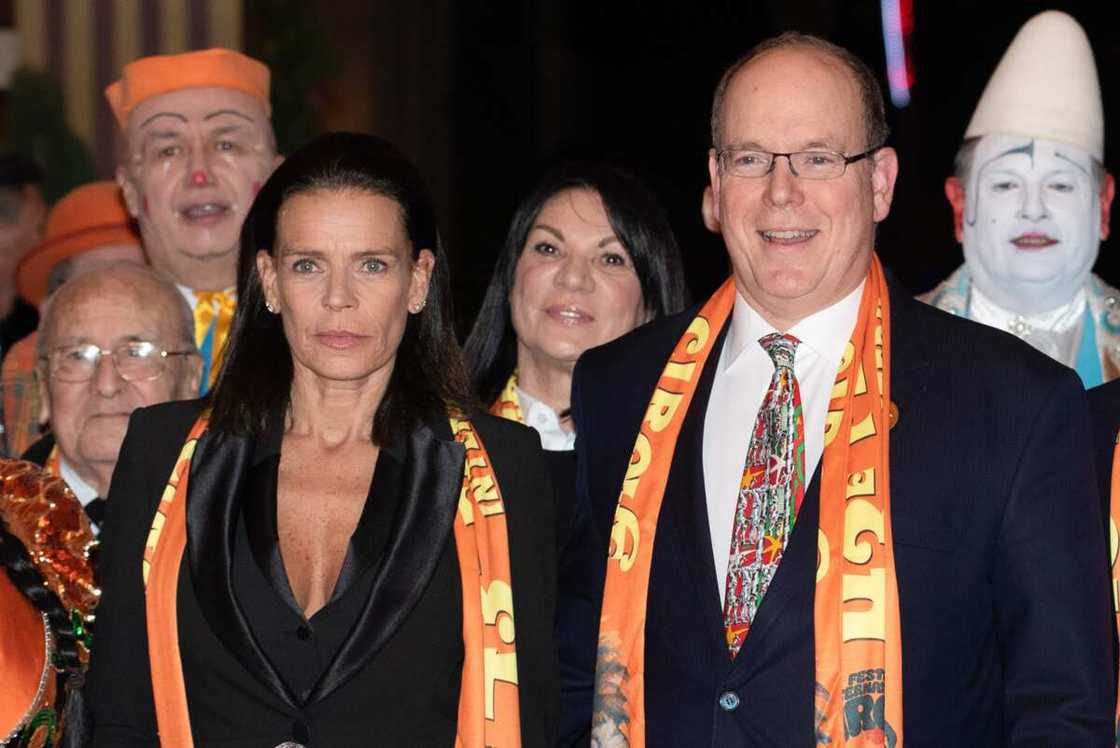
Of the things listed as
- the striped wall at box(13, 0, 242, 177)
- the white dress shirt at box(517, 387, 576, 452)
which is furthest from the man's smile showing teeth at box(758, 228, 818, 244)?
the striped wall at box(13, 0, 242, 177)

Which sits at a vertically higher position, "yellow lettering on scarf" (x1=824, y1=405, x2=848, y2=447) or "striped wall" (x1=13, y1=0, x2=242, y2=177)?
"striped wall" (x1=13, y1=0, x2=242, y2=177)

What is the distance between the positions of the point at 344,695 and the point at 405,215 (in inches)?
33.9

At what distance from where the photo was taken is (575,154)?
4238 millimetres

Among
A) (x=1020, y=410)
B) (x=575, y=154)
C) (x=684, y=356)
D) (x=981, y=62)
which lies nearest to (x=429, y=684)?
(x=684, y=356)

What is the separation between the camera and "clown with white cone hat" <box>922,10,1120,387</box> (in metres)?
4.36

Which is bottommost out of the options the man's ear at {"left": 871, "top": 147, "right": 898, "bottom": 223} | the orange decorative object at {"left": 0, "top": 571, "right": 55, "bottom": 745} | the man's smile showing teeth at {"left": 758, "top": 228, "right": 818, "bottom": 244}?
the orange decorative object at {"left": 0, "top": 571, "right": 55, "bottom": 745}

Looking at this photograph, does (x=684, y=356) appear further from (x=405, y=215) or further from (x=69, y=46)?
(x=69, y=46)

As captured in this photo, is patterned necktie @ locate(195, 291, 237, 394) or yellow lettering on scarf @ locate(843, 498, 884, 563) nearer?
yellow lettering on scarf @ locate(843, 498, 884, 563)

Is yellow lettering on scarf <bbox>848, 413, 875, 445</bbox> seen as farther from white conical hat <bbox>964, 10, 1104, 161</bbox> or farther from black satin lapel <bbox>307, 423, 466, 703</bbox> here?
white conical hat <bbox>964, 10, 1104, 161</bbox>

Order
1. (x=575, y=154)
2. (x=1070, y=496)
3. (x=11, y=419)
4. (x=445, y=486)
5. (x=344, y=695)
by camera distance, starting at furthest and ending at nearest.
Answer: (x=11, y=419)
(x=575, y=154)
(x=445, y=486)
(x=344, y=695)
(x=1070, y=496)

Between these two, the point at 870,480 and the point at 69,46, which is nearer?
the point at 870,480

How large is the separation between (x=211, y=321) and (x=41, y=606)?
6.69 ft

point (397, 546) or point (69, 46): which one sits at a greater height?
point (69, 46)

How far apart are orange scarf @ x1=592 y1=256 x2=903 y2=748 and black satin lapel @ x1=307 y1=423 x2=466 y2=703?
31cm
